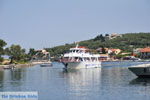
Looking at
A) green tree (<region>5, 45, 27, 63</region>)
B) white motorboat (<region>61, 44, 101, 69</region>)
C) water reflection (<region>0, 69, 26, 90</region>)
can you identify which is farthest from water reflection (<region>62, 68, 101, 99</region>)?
green tree (<region>5, 45, 27, 63</region>)

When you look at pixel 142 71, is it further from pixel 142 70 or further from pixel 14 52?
pixel 14 52

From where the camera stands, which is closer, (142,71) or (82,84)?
(82,84)

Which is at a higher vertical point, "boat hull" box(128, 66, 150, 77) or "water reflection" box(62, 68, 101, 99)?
"boat hull" box(128, 66, 150, 77)

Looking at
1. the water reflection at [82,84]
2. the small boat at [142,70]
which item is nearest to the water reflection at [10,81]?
the water reflection at [82,84]

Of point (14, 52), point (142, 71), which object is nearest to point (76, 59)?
point (142, 71)

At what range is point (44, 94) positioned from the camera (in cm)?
4506

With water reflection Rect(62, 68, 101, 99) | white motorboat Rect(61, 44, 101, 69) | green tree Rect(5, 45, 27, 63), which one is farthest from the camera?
green tree Rect(5, 45, 27, 63)

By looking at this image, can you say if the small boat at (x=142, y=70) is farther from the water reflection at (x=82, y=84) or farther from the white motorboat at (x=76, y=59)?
the white motorboat at (x=76, y=59)

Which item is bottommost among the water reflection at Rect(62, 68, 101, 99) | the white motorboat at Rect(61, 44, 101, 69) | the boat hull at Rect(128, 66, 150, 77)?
the water reflection at Rect(62, 68, 101, 99)

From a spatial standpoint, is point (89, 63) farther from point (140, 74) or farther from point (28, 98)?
point (28, 98)

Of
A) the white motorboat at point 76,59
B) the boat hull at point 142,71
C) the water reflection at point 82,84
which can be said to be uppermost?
the white motorboat at point 76,59

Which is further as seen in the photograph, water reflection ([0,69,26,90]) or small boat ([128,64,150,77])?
small boat ([128,64,150,77])

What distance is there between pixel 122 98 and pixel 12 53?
119 metres

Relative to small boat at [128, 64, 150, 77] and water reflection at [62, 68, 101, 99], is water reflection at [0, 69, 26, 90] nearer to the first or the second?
water reflection at [62, 68, 101, 99]
